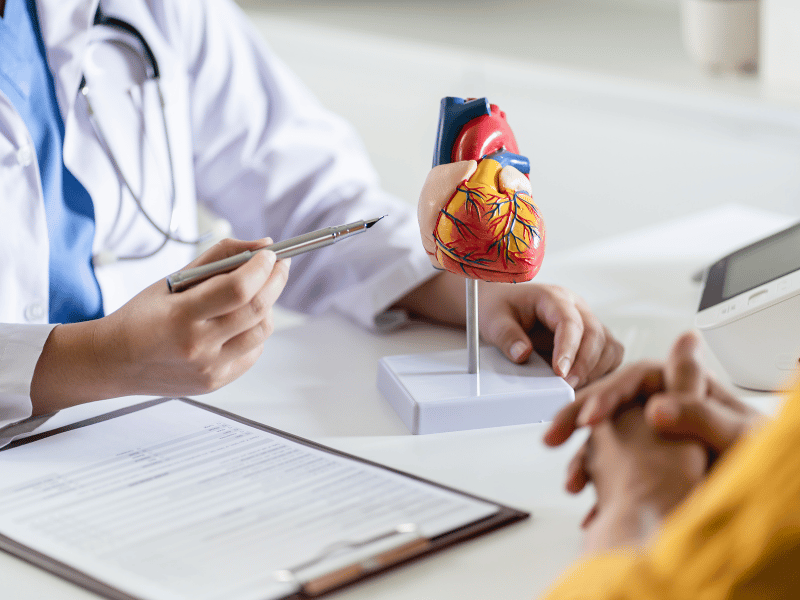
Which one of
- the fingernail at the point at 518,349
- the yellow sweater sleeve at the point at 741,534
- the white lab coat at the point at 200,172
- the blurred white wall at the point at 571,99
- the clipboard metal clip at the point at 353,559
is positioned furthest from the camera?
the blurred white wall at the point at 571,99

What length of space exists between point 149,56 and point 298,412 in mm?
473

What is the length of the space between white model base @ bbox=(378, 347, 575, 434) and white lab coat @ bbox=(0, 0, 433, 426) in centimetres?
18

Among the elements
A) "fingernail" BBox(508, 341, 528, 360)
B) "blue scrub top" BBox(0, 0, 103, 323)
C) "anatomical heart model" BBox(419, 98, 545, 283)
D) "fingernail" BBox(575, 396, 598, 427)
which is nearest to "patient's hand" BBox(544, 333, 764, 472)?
"fingernail" BBox(575, 396, 598, 427)

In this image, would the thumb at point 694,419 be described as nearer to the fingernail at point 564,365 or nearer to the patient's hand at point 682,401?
the patient's hand at point 682,401

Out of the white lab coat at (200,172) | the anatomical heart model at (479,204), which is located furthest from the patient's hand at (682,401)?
the white lab coat at (200,172)

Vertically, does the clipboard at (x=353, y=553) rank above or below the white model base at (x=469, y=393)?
above

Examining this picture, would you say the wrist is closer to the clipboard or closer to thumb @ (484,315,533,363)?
the clipboard

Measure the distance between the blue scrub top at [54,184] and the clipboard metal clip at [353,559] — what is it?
537 millimetres

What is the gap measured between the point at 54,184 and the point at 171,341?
367 millimetres

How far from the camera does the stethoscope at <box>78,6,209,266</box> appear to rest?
3.01 ft

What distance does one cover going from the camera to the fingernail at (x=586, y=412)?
1.10 ft

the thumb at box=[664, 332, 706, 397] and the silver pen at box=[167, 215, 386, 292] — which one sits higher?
the thumb at box=[664, 332, 706, 397]

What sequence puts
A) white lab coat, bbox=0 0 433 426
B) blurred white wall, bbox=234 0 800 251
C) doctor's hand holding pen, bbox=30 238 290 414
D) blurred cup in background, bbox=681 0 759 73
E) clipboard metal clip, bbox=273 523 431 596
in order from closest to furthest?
clipboard metal clip, bbox=273 523 431 596, doctor's hand holding pen, bbox=30 238 290 414, white lab coat, bbox=0 0 433 426, blurred cup in background, bbox=681 0 759 73, blurred white wall, bbox=234 0 800 251

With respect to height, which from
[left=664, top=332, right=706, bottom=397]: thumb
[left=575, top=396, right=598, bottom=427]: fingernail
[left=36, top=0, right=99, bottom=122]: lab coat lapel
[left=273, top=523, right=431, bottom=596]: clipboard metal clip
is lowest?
[left=273, top=523, right=431, bottom=596]: clipboard metal clip
